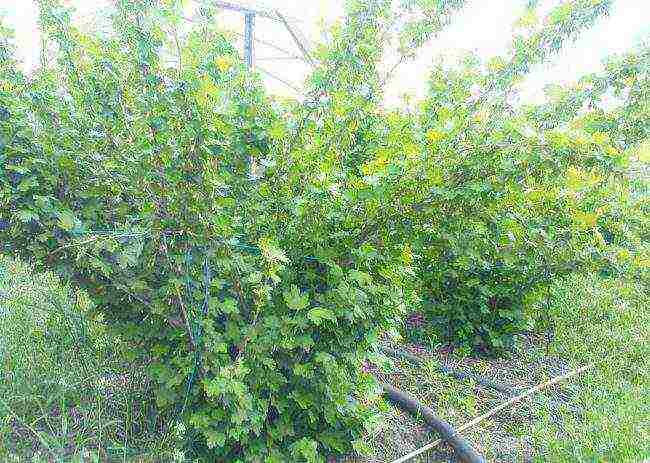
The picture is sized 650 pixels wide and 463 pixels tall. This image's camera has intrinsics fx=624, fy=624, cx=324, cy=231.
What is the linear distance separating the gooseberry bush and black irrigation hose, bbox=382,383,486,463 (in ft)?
1.84

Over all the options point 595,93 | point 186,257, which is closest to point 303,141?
point 186,257

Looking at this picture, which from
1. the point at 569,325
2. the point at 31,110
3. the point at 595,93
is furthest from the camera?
the point at 569,325

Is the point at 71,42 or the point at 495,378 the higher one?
the point at 71,42

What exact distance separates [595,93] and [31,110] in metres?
2.95

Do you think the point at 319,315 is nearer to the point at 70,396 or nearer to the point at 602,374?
the point at 70,396

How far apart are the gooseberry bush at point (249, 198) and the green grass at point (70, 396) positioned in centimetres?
32

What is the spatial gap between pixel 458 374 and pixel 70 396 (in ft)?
7.46

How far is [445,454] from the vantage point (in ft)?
10.1

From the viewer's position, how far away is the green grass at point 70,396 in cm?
267

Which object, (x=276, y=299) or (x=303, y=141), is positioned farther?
(x=276, y=299)

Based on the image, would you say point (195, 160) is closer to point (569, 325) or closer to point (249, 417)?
point (249, 417)

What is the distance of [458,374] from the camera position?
3939 mm

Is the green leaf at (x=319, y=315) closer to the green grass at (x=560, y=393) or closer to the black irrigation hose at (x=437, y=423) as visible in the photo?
the green grass at (x=560, y=393)

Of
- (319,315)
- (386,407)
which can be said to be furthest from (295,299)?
(386,407)
